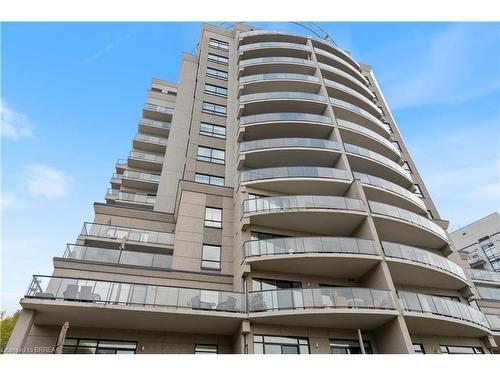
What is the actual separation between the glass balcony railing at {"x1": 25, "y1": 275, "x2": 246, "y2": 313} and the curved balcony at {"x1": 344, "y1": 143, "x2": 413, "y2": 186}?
13.2 meters

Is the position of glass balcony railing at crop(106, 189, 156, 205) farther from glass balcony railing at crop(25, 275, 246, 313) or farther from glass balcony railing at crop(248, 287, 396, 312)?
glass balcony railing at crop(248, 287, 396, 312)

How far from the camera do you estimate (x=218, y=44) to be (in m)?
34.0

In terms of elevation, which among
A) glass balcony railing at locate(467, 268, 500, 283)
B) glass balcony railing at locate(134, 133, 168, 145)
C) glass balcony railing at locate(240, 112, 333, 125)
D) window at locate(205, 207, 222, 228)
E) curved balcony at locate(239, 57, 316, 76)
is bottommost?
Answer: glass balcony railing at locate(467, 268, 500, 283)

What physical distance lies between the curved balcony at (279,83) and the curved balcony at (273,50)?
15.1 ft

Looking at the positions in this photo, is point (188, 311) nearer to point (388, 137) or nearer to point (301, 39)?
point (388, 137)

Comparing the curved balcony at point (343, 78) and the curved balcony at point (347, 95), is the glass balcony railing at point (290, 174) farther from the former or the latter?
the curved balcony at point (343, 78)

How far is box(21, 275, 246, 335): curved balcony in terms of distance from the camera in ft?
43.6

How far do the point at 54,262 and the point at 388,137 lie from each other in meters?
27.0

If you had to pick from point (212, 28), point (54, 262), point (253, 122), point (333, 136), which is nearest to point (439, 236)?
point (333, 136)

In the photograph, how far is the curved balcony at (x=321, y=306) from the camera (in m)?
14.5

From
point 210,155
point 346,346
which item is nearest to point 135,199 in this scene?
point 210,155

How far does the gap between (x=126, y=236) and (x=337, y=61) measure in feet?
84.2

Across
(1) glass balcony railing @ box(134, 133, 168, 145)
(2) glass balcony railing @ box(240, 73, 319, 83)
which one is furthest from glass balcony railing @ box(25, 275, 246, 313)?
(1) glass balcony railing @ box(134, 133, 168, 145)

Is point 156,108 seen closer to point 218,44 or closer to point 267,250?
point 218,44
